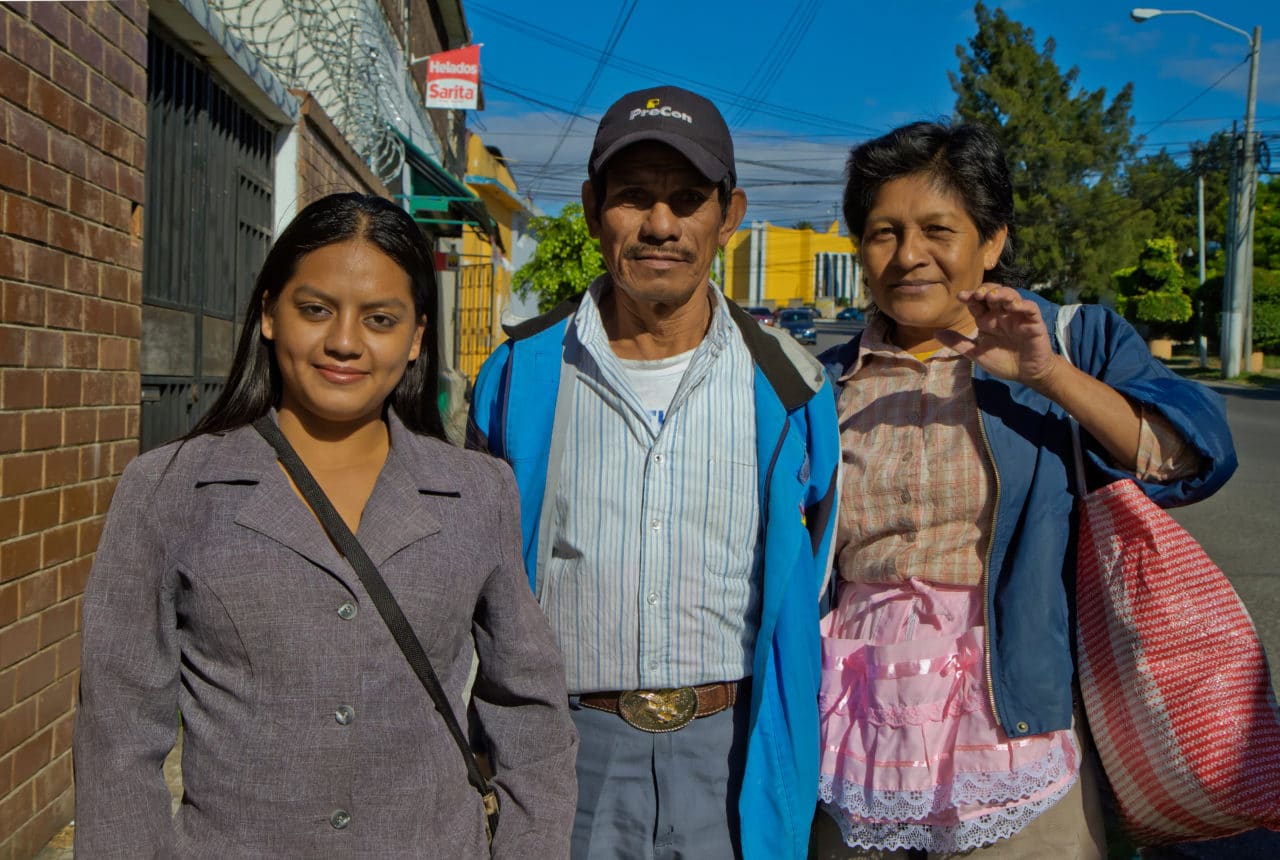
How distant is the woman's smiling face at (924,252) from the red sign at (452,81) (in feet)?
43.3

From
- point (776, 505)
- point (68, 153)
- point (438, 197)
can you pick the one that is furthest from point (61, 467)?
point (438, 197)

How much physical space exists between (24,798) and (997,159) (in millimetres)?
3293

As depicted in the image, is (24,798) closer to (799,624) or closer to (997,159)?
(799,624)

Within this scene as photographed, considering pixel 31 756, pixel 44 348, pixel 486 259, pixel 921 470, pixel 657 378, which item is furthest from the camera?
pixel 486 259

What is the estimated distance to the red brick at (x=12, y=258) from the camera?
2.93 m

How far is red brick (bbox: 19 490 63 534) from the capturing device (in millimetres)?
3127

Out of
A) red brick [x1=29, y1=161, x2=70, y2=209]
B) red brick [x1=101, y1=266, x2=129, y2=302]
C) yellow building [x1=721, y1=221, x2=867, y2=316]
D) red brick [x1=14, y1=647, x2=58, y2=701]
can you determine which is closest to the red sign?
red brick [x1=101, y1=266, x2=129, y2=302]

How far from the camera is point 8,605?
307cm

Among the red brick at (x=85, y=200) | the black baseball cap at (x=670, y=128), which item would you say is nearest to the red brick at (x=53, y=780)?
the red brick at (x=85, y=200)

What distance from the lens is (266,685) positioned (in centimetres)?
165

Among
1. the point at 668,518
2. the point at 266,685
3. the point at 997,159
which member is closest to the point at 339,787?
the point at 266,685

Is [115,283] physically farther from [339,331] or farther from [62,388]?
[339,331]

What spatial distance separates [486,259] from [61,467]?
20195mm

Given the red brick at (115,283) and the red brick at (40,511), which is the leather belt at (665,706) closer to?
the red brick at (40,511)
